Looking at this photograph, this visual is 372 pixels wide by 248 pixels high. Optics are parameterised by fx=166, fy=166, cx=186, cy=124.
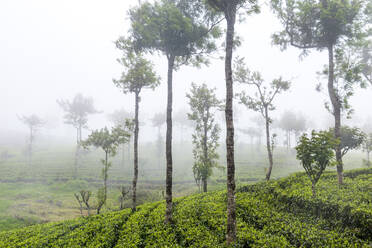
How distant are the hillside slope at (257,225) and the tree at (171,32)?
135 inches

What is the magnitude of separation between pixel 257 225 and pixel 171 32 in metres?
14.3

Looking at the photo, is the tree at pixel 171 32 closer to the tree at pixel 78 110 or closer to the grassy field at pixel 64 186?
the grassy field at pixel 64 186

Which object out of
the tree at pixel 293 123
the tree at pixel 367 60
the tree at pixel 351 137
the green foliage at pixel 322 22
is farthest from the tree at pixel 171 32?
the tree at pixel 293 123

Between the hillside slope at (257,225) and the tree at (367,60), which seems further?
the tree at (367,60)

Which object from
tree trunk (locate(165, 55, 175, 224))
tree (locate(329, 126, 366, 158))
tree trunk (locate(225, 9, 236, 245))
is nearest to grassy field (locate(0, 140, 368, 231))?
tree trunk (locate(165, 55, 175, 224))

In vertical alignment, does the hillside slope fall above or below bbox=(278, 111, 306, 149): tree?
below

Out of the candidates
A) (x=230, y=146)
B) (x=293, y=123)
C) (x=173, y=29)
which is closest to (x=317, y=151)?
(x=230, y=146)

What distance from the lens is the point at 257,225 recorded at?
930 cm

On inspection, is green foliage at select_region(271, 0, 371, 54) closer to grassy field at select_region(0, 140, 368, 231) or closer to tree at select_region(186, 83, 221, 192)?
tree at select_region(186, 83, 221, 192)

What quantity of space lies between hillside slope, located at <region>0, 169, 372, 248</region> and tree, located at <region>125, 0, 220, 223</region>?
11.3 ft

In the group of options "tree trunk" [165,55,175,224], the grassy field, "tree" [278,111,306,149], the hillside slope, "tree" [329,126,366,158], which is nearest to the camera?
the hillside slope

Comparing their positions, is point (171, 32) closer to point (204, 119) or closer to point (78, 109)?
point (204, 119)

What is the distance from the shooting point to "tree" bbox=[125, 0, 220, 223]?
12.3 m

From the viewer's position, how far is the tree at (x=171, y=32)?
12.3 metres
